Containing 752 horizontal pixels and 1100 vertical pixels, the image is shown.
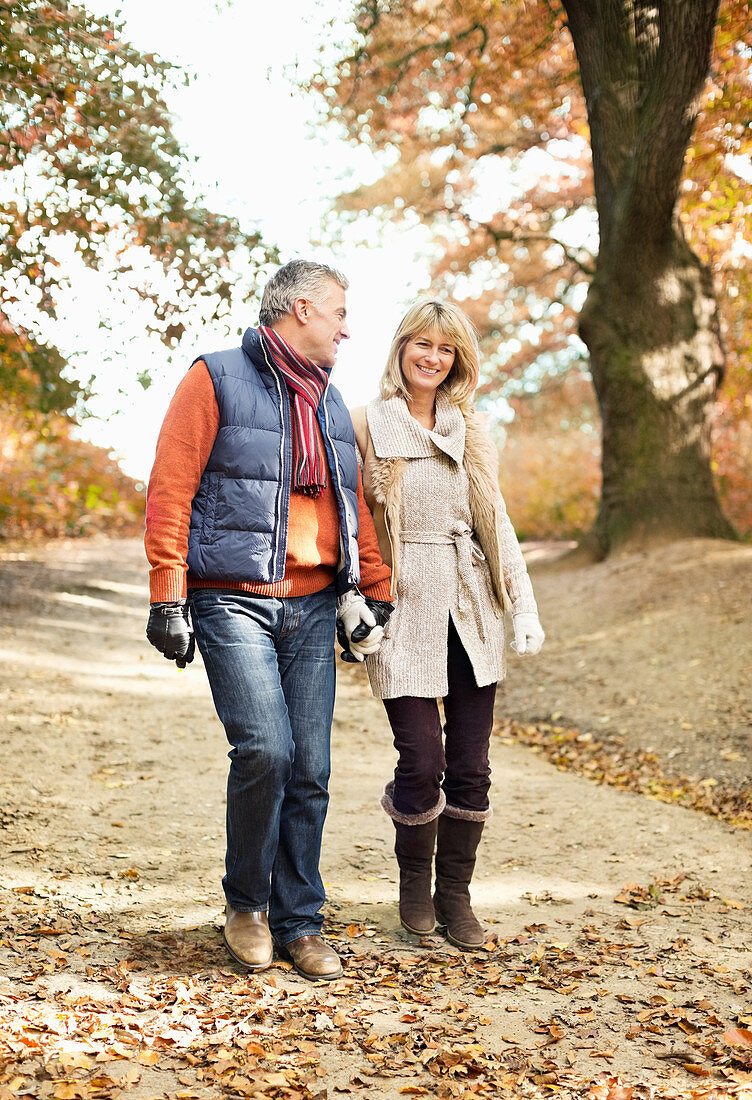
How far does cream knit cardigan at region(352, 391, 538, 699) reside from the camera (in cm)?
352

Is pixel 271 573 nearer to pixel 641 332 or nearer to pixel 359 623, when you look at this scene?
pixel 359 623

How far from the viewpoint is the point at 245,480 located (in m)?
3.11

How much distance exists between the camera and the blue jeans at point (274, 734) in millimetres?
3053

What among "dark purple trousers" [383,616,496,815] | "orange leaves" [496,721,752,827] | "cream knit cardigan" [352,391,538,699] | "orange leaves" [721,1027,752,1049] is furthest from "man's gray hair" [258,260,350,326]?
"orange leaves" [496,721,752,827]

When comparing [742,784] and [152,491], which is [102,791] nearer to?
[152,491]

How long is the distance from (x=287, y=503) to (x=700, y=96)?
7.77 meters

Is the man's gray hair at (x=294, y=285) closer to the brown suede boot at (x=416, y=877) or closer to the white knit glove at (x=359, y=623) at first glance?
the white knit glove at (x=359, y=623)

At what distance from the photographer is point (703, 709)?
690cm

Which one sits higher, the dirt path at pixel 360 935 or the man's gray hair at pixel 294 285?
the man's gray hair at pixel 294 285

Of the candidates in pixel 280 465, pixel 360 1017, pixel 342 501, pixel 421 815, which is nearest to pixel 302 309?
pixel 280 465

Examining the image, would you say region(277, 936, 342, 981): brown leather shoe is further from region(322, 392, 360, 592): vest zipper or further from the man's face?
the man's face

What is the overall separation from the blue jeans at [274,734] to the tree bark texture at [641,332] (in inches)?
290

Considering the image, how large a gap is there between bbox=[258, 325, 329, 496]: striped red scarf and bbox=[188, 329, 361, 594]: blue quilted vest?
0.10 feet

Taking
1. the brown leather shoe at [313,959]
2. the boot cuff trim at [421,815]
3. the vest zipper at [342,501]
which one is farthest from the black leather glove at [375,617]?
the brown leather shoe at [313,959]
